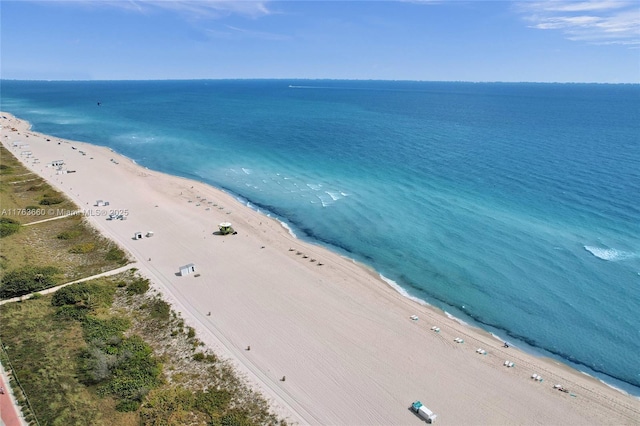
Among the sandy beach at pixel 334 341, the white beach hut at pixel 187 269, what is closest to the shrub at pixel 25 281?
the sandy beach at pixel 334 341

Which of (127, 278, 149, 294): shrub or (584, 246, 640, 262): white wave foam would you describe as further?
(584, 246, 640, 262): white wave foam

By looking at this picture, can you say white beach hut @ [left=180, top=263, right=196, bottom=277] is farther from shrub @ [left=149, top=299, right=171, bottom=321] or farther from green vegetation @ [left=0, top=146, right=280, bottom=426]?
shrub @ [left=149, top=299, right=171, bottom=321]

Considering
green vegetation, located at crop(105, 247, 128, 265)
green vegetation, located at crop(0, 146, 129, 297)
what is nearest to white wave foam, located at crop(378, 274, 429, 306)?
green vegetation, located at crop(105, 247, 128, 265)

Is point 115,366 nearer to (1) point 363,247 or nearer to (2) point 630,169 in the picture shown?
(1) point 363,247

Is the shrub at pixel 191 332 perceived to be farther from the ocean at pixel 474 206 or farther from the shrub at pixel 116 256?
the ocean at pixel 474 206

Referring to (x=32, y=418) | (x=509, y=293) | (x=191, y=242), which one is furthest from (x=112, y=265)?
(x=509, y=293)

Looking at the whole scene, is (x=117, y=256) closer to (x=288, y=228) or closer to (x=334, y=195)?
(x=288, y=228)

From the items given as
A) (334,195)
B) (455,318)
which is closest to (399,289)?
(455,318)
